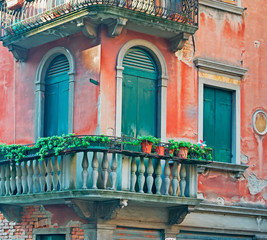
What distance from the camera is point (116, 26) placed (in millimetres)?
16406

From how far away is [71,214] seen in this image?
16719 millimetres

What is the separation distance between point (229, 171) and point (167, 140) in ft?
6.25

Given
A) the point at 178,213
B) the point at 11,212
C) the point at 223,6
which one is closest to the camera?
the point at 178,213

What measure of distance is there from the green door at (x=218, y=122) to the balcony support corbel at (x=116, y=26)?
2.98 m

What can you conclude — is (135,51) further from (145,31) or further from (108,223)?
(108,223)

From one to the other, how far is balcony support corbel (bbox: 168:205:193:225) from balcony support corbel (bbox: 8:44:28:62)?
501 cm

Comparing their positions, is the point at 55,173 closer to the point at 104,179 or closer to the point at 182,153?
the point at 104,179

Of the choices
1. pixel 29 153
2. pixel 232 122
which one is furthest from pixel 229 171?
pixel 29 153

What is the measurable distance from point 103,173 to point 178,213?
232 centimetres

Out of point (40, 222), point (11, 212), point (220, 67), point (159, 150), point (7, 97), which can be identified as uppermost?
point (220, 67)

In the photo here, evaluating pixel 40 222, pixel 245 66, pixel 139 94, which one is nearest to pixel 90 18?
pixel 139 94

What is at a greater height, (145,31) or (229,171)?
(145,31)

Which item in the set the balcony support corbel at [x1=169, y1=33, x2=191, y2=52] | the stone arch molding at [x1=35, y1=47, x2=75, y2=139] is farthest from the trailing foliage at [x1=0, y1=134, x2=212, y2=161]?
the balcony support corbel at [x1=169, y1=33, x2=191, y2=52]

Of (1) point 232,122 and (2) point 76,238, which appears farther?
(1) point 232,122
